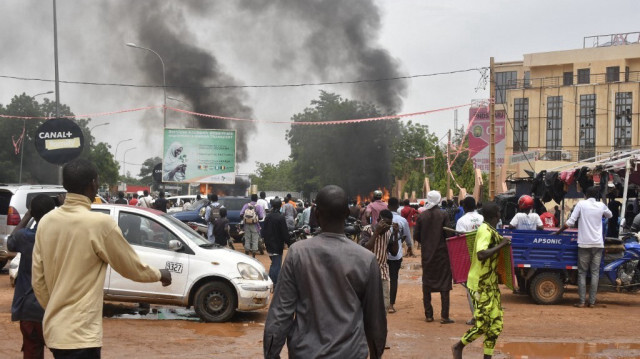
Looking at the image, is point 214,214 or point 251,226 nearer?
point 214,214

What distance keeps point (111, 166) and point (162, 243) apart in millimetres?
70497

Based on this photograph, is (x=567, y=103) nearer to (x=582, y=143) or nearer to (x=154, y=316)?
(x=582, y=143)

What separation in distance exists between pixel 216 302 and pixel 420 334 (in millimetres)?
2635

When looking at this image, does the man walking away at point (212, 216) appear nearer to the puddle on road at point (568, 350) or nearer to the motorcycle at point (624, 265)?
the motorcycle at point (624, 265)

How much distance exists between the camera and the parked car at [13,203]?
45.9 ft

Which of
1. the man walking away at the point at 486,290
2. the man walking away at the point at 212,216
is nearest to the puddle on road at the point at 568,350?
the man walking away at the point at 486,290

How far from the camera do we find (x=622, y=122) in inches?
2613

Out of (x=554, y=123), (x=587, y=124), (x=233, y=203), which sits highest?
(x=554, y=123)

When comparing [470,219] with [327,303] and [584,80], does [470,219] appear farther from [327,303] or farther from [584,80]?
[584,80]

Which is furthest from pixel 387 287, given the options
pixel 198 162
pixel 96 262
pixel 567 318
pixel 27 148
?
pixel 27 148

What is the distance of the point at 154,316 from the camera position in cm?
1060

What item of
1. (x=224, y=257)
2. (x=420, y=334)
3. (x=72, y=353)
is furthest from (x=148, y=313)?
(x=72, y=353)

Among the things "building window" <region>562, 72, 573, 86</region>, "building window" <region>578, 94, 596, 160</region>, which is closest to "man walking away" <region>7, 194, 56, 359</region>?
"building window" <region>578, 94, 596, 160</region>

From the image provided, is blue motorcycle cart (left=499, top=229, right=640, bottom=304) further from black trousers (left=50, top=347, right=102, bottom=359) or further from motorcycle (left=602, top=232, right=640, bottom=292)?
black trousers (left=50, top=347, right=102, bottom=359)
